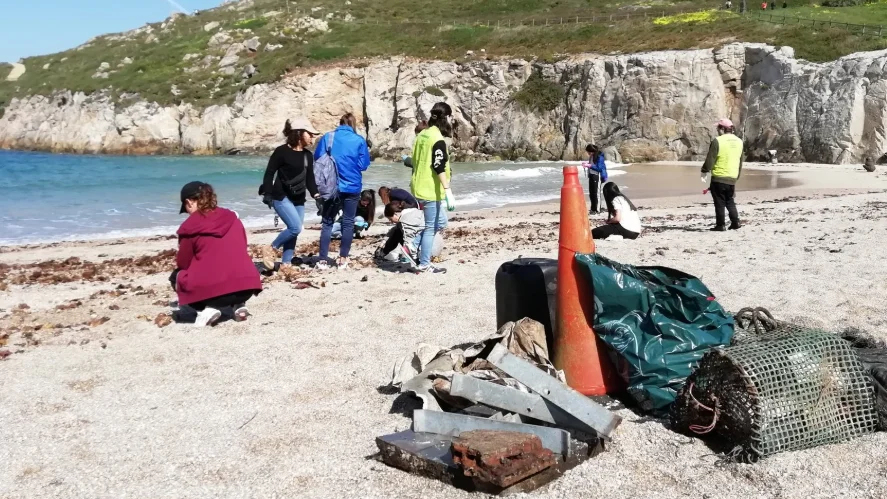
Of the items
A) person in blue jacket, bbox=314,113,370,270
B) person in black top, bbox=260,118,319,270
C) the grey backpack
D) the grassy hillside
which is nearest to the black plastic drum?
person in blue jacket, bbox=314,113,370,270

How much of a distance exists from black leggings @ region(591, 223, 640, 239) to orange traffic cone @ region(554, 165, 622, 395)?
6.29m

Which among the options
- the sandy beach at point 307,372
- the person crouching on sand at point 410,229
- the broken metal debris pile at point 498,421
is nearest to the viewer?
Result: the broken metal debris pile at point 498,421

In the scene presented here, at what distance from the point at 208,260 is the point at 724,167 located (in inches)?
324

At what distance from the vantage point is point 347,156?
851cm

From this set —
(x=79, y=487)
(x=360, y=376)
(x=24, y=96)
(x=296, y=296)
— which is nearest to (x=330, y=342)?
(x=360, y=376)

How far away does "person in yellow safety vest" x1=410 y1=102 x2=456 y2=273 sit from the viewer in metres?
7.89

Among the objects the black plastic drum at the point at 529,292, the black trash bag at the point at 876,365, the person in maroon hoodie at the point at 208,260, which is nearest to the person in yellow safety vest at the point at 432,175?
the person in maroon hoodie at the point at 208,260

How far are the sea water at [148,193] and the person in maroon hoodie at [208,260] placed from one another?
9.49 m

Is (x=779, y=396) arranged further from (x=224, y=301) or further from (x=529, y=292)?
(x=224, y=301)

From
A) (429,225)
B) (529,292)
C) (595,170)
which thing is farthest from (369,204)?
(529,292)

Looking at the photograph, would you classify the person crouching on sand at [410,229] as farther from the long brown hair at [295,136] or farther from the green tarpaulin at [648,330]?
the green tarpaulin at [648,330]

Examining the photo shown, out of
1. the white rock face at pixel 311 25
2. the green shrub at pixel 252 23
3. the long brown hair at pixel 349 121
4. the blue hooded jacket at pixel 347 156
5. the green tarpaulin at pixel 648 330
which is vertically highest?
the green shrub at pixel 252 23

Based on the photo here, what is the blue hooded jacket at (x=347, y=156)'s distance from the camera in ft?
28.0

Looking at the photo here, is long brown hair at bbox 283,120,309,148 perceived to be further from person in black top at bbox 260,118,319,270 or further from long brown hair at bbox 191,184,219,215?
long brown hair at bbox 191,184,219,215
